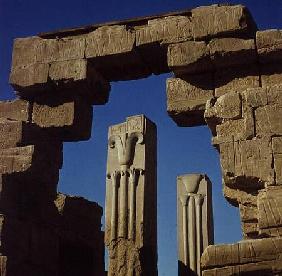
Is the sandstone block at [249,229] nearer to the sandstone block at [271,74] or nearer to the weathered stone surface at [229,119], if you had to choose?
the weathered stone surface at [229,119]

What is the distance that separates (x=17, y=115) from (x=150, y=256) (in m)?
3.25

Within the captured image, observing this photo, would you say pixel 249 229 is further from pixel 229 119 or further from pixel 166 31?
pixel 166 31

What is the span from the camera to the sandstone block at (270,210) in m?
6.70

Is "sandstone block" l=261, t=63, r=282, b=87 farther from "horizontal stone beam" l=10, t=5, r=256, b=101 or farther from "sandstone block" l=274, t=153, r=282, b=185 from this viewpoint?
"sandstone block" l=274, t=153, r=282, b=185

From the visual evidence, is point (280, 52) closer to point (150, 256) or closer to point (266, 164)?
point (266, 164)

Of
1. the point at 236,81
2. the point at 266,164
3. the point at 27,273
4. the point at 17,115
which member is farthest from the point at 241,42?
the point at 27,273

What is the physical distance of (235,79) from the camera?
8273mm

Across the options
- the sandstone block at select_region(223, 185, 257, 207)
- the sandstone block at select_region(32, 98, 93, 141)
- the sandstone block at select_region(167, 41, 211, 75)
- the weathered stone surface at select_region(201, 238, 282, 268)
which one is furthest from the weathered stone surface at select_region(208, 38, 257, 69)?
the weathered stone surface at select_region(201, 238, 282, 268)

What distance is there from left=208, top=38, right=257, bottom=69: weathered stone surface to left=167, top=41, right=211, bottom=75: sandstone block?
12 centimetres

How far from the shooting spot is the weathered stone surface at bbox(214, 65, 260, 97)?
816 centimetres

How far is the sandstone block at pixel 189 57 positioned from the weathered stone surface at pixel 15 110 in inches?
101

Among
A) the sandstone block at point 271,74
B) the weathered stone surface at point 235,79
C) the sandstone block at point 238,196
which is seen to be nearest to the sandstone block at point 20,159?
the weathered stone surface at point 235,79

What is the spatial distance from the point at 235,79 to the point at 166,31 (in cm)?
129

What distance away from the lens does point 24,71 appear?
932 cm
